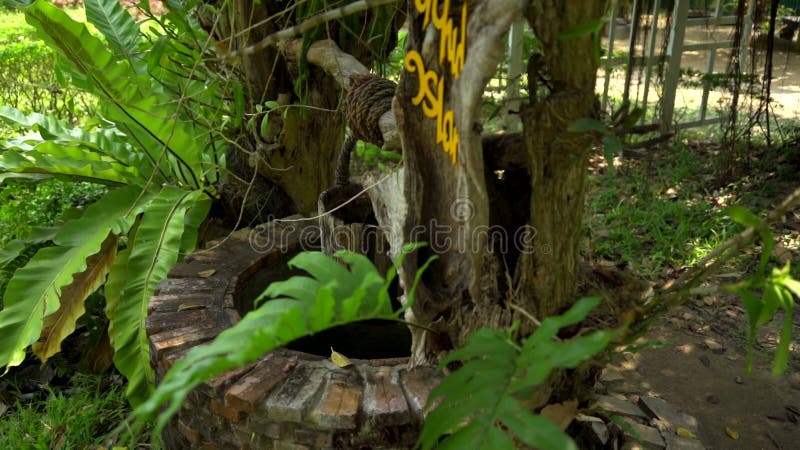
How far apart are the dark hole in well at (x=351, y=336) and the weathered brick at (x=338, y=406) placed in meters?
0.67

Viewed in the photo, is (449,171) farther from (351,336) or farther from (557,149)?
(351,336)

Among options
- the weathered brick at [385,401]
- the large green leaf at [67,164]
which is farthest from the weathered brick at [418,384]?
the large green leaf at [67,164]

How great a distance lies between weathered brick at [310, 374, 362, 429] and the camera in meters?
1.44

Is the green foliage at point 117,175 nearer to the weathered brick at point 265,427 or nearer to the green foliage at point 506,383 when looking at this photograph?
the weathered brick at point 265,427

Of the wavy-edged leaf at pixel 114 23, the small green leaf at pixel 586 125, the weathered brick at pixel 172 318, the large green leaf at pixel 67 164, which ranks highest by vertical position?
the wavy-edged leaf at pixel 114 23

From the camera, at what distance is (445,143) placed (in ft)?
4.31

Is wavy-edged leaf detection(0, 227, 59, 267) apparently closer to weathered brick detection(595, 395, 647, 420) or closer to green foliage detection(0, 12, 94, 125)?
weathered brick detection(595, 395, 647, 420)

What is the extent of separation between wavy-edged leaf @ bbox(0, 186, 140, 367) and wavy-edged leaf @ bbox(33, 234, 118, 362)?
9 cm

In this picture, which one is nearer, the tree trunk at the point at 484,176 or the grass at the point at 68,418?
the tree trunk at the point at 484,176

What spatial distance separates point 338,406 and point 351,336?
856mm

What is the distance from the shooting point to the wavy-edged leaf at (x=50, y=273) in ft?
7.30

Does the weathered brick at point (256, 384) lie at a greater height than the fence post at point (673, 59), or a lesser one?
lesser

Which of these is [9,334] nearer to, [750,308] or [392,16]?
[392,16]

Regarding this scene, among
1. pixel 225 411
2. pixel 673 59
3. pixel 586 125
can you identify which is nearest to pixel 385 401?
pixel 225 411
